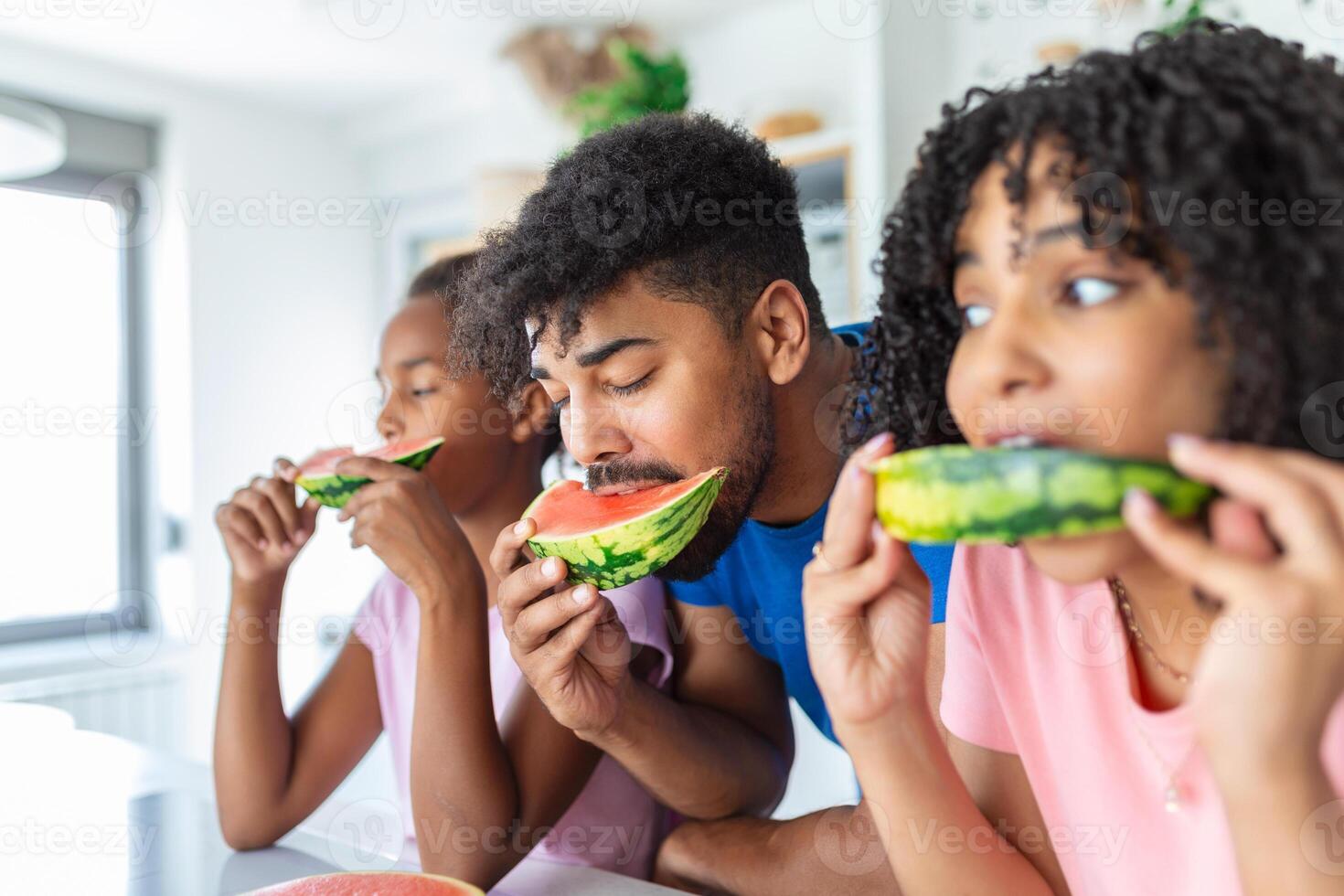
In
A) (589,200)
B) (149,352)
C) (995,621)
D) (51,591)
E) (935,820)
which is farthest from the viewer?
(149,352)

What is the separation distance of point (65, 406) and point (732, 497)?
527 cm

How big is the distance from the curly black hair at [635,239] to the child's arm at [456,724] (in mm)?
297

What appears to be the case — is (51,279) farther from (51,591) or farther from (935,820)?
(935,820)

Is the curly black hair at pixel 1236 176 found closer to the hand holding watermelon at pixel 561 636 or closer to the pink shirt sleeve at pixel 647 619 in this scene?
the hand holding watermelon at pixel 561 636

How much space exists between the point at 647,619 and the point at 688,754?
0.26m

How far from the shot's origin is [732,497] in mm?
1710

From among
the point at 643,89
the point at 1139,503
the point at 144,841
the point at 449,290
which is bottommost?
the point at 144,841

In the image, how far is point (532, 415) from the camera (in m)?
2.15

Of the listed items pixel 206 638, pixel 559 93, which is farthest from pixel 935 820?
pixel 206 638

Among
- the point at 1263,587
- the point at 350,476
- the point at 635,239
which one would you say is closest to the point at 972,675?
the point at 1263,587

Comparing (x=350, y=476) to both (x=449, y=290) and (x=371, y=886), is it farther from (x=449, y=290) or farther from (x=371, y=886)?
(x=371, y=886)

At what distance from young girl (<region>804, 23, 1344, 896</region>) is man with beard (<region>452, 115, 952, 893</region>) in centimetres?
39

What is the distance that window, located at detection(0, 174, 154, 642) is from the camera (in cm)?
546

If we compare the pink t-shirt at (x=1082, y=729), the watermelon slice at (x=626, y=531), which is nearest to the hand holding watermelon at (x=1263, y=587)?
the pink t-shirt at (x=1082, y=729)
